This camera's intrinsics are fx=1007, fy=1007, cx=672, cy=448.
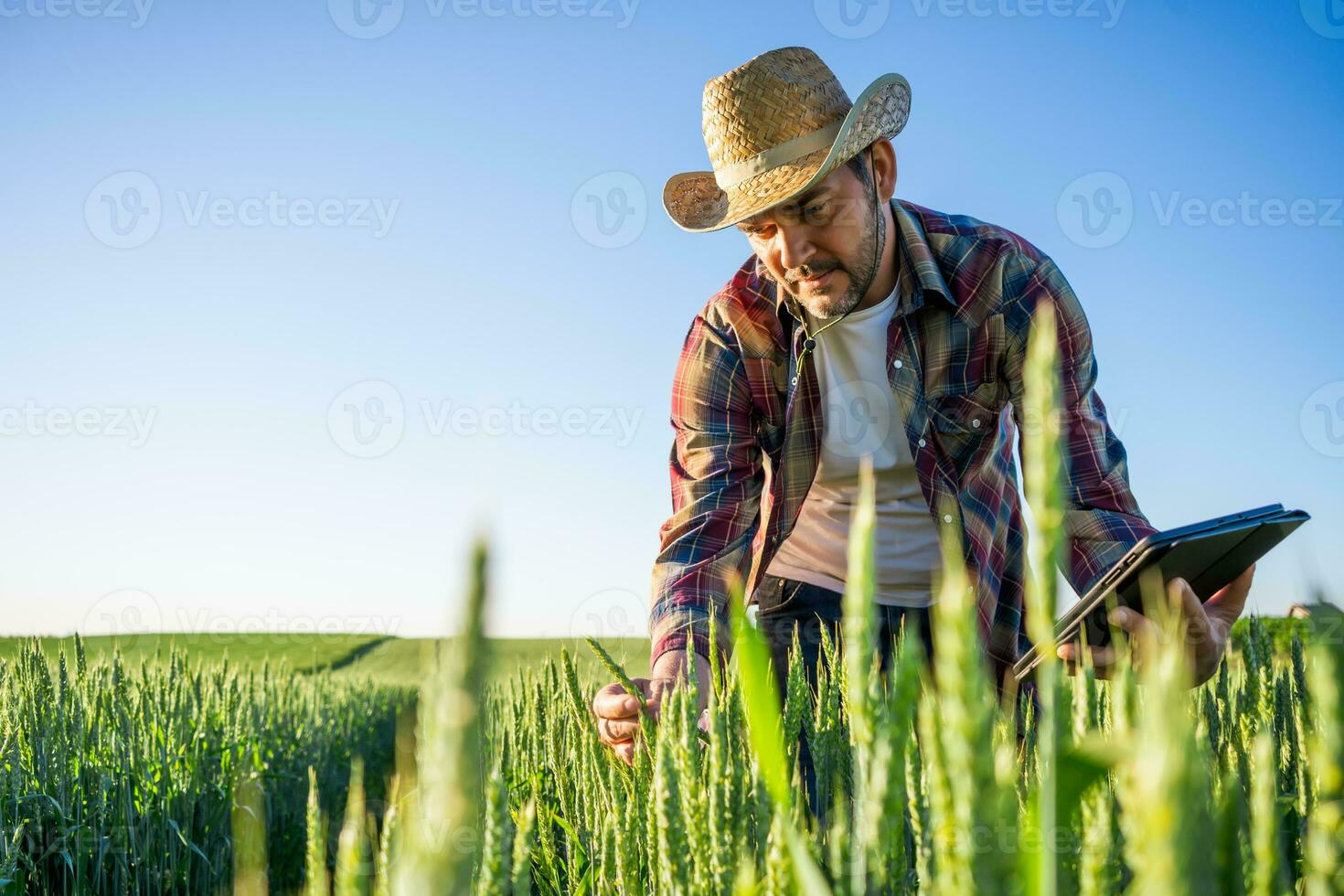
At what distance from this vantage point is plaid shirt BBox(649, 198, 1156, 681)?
9.02ft

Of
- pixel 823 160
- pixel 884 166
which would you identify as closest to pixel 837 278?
pixel 823 160

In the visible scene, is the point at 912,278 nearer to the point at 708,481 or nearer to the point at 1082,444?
the point at 1082,444

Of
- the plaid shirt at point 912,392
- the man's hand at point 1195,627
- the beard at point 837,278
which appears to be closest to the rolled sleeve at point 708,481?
the plaid shirt at point 912,392

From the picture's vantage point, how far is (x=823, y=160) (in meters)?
2.47

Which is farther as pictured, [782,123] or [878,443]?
[878,443]

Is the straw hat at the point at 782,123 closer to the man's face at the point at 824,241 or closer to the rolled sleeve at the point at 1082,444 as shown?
the man's face at the point at 824,241

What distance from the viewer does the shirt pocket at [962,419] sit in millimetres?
2924

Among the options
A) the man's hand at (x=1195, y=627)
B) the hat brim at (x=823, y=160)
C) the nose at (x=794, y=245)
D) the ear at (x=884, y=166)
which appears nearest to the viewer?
the man's hand at (x=1195, y=627)

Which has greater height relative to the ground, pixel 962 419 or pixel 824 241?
Answer: pixel 824 241

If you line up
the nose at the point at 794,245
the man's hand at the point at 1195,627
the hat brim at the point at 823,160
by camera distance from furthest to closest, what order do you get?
the nose at the point at 794,245, the hat brim at the point at 823,160, the man's hand at the point at 1195,627

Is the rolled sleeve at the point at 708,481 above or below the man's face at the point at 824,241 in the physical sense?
below

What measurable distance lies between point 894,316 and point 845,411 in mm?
314

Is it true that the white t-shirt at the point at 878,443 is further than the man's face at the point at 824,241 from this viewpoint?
Yes

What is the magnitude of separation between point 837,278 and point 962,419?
24.7 inches
